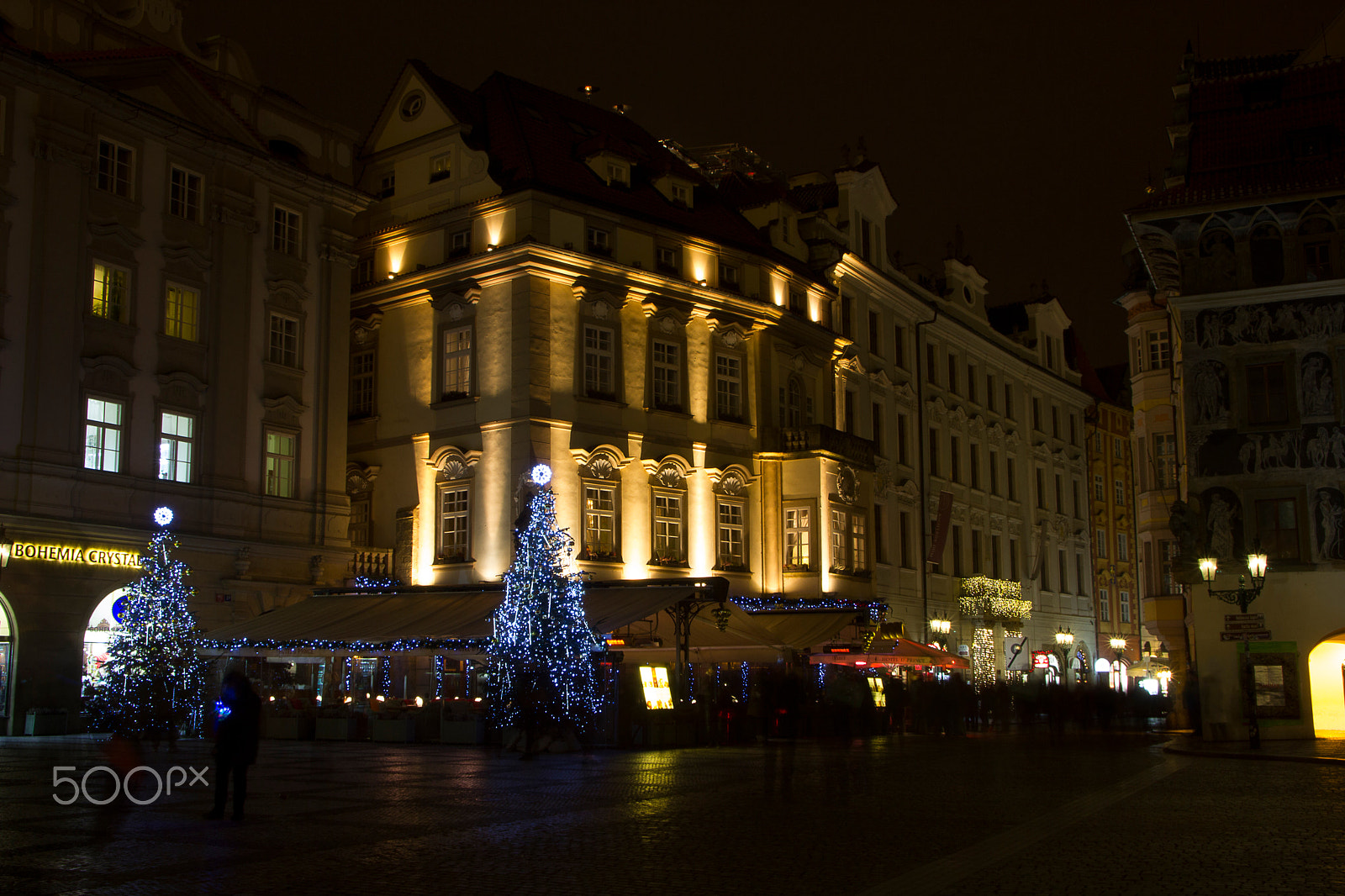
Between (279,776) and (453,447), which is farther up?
(453,447)

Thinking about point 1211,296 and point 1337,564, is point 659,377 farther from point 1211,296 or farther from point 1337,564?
point 1337,564

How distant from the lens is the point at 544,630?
27.6m

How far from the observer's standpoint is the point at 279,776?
2022 centimetres

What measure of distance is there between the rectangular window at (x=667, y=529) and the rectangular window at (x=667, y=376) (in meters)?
2.64

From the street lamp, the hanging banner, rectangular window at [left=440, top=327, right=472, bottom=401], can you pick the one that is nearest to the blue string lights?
rectangular window at [left=440, top=327, right=472, bottom=401]

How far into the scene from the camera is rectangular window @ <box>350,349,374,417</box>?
40375mm

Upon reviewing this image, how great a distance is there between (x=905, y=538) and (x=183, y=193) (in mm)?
28295

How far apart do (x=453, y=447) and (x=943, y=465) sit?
2382 cm

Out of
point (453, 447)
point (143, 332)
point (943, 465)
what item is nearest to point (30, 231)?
point (143, 332)

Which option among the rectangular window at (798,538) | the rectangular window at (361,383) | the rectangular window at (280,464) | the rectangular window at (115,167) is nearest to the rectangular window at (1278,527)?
the rectangular window at (798,538)

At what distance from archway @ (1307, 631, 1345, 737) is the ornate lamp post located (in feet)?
11.2

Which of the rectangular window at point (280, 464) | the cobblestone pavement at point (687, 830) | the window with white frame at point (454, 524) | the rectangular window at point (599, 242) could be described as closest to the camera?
the cobblestone pavement at point (687, 830)

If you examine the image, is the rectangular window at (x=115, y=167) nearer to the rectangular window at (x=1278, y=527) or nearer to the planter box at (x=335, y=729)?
the planter box at (x=335, y=729)

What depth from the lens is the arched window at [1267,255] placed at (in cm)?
3219
